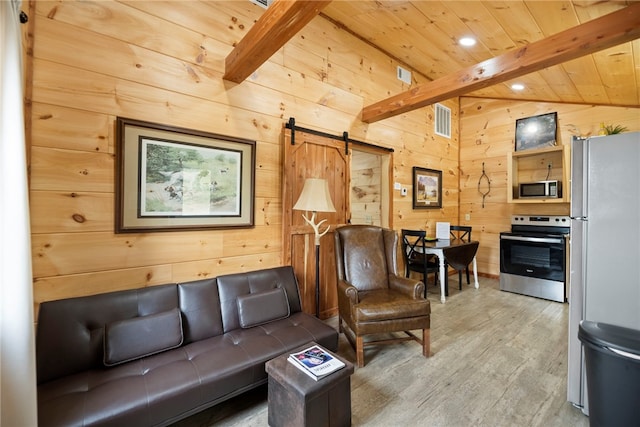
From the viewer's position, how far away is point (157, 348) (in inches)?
68.8

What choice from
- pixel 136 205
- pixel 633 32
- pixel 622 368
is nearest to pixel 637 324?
pixel 622 368

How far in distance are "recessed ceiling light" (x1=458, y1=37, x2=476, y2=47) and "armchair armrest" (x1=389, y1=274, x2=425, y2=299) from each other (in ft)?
9.17

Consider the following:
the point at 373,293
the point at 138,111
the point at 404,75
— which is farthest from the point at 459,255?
the point at 138,111

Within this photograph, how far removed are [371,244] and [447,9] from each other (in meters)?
2.44

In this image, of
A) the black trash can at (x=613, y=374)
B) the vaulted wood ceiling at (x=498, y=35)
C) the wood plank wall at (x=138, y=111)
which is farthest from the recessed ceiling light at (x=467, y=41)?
the black trash can at (x=613, y=374)

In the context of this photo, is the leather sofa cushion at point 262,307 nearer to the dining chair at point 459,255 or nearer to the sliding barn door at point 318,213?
the sliding barn door at point 318,213

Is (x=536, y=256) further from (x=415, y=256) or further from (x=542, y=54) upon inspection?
(x=542, y=54)

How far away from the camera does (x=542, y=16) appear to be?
7.89 feet

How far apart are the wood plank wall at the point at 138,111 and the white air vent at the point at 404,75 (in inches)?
59.2

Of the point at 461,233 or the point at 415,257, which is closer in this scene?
the point at 415,257

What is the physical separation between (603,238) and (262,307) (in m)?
2.31

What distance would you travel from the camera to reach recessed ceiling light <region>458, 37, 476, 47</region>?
10.4ft

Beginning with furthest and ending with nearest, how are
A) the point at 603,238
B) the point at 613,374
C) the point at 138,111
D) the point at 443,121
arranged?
the point at 443,121 → the point at 138,111 → the point at 603,238 → the point at 613,374

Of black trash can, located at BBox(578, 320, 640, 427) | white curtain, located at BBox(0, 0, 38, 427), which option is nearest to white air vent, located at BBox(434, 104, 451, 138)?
black trash can, located at BBox(578, 320, 640, 427)
